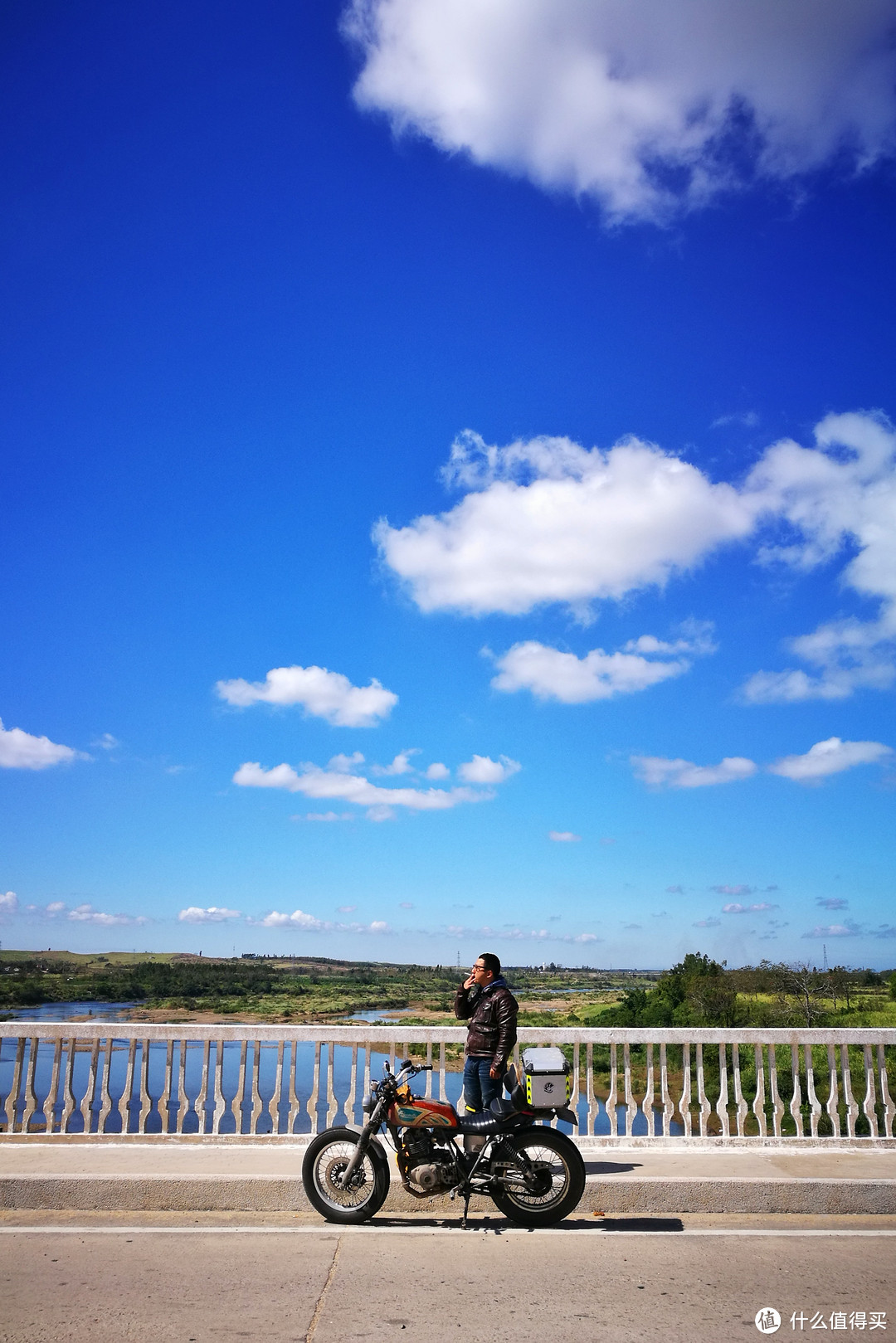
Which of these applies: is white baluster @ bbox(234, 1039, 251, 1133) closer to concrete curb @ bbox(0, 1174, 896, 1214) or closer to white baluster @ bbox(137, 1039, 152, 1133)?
white baluster @ bbox(137, 1039, 152, 1133)

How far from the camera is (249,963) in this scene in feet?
518

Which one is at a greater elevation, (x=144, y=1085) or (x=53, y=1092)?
(x=144, y=1085)

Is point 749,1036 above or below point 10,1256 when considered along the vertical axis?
above

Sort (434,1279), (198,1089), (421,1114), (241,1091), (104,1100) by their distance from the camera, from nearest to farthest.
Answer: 1. (434,1279)
2. (421,1114)
3. (241,1091)
4. (104,1100)
5. (198,1089)

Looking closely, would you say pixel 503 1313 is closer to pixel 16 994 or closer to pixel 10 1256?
pixel 10 1256

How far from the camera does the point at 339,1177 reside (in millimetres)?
6602

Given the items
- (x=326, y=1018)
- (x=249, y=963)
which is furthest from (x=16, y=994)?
(x=249, y=963)

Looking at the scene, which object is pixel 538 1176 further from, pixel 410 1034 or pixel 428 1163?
pixel 410 1034

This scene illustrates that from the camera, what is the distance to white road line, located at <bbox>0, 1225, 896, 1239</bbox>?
6363 mm

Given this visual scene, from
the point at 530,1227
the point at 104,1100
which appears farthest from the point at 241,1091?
the point at 530,1227

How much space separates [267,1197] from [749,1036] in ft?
13.6

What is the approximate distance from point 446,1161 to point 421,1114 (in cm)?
34

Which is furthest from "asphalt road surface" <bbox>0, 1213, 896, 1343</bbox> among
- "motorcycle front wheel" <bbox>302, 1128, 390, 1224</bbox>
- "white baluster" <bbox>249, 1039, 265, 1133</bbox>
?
"white baluster" <bbox>249, 1039, 265, 1133</bbox>

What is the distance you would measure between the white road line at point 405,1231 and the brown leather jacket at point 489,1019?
1116 millimetres
